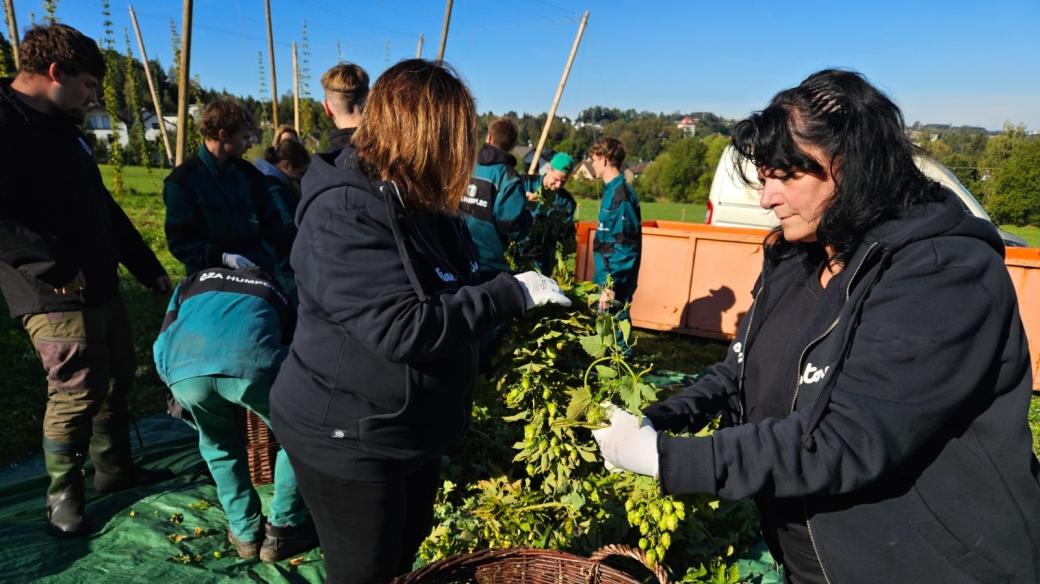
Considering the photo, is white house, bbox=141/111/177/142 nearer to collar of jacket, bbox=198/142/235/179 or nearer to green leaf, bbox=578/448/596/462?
collar of jacket, bbox=198/142/235/179

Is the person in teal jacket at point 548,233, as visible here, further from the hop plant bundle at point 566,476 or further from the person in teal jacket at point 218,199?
the person in teal jacket at point 218,199

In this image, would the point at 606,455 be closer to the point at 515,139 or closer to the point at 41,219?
the point at 41,219

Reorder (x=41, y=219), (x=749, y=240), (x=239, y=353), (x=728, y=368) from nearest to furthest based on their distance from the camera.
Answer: (x=728, y=368) < (x=239, y=353) < (x=41, y=219) < (x=749, y=240)

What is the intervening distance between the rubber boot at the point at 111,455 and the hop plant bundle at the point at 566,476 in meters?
1.85

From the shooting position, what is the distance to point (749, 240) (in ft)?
21.7

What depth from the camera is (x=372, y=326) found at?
150cm

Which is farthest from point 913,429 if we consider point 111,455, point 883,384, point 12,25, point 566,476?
point 12,25

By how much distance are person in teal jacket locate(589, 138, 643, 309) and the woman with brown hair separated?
410cm

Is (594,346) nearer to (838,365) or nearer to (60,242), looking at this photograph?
(838,365)

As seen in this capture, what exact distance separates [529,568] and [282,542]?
145 cm

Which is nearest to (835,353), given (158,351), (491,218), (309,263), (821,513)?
(821,513)

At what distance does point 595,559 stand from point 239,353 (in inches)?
60.7

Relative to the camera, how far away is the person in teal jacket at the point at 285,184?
14.2 ft

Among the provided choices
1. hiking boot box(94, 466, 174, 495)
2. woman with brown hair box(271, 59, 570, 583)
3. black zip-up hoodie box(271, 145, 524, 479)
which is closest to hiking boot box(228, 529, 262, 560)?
hiking boot box(94, 466, 174, 495)
